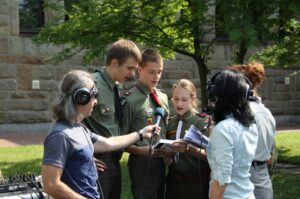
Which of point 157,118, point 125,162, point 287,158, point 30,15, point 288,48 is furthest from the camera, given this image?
point 30,15

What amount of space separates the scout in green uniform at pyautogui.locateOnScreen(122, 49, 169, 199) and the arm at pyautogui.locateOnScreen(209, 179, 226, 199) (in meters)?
1.46

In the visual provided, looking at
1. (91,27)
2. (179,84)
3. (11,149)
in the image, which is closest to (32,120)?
(11,149)

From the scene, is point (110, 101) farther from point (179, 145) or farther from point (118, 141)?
point (179, 145)

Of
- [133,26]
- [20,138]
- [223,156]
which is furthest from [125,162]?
[223,156]

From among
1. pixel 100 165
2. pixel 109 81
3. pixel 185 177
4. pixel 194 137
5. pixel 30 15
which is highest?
pixel 30 15

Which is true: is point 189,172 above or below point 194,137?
below

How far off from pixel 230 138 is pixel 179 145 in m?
1.32

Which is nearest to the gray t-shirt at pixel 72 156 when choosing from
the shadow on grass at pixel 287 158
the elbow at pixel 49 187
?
the elbow at pixel 49 187

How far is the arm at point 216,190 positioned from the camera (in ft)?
11.4

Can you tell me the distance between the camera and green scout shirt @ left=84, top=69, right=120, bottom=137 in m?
4.58

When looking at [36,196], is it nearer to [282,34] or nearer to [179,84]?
[179,84]

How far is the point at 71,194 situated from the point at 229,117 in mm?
1184

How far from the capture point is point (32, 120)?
15.6 meters

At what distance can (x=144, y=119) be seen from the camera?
4.99 meters
